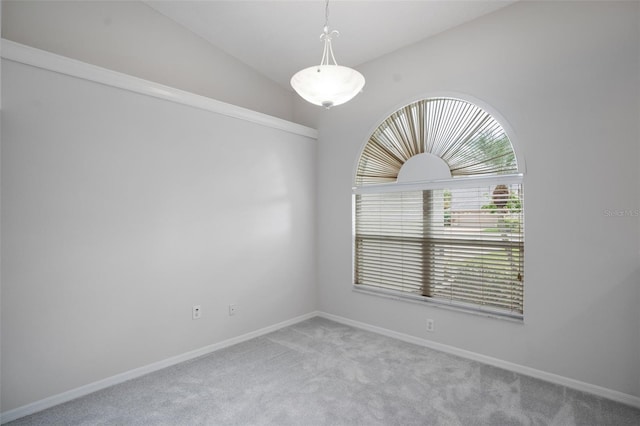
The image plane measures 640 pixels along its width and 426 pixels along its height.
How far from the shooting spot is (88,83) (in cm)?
246

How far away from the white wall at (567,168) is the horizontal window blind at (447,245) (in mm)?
149

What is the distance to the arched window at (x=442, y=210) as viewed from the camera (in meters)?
2.86

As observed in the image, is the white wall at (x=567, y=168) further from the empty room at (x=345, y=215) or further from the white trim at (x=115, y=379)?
the white trim at (x=115, y=379)

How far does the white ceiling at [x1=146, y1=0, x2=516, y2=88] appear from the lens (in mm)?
2920

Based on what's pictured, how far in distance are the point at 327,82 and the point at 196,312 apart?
2380 mm

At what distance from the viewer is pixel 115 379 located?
2.56 m

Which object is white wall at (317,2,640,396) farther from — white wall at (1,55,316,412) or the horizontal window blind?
white wall at (1,55,316,412)

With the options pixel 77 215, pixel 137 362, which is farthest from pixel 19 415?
pixel 77 215

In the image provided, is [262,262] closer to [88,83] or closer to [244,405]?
[244,405]

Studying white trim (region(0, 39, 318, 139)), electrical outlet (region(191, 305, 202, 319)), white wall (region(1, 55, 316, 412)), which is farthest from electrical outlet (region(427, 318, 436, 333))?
white trim (region(0, 39, 318, 139))

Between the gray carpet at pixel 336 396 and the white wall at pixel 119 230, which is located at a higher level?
the white wall at pixel 119 230

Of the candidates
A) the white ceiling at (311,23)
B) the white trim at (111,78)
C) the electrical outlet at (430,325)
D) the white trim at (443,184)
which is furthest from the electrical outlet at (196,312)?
the white ceiling at (311,23)

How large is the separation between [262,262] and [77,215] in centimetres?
180

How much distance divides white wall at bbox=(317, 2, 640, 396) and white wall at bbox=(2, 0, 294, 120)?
2.20 meters
